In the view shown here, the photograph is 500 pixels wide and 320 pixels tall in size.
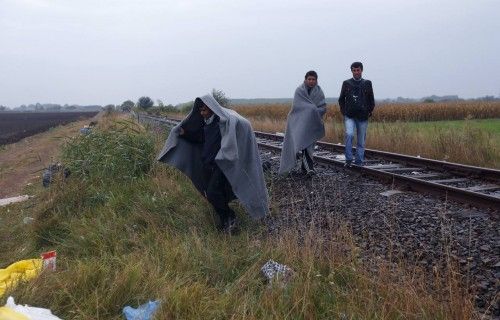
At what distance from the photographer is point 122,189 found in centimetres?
830

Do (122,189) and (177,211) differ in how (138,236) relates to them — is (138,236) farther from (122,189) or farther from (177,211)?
(122,189)

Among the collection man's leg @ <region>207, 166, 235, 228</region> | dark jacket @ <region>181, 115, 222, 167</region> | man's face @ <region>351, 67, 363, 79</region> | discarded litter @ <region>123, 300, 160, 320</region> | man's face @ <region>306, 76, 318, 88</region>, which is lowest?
discarded litter @ <region>123, 300, 160, 320</region>

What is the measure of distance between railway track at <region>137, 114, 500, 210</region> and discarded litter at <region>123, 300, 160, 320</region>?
4234 mm

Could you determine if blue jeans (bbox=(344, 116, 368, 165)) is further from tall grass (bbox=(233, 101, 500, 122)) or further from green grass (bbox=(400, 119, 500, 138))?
tall grass (bbox=(233, 101, 500, 122))

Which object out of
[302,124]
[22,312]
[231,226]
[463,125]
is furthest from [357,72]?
[463,125]

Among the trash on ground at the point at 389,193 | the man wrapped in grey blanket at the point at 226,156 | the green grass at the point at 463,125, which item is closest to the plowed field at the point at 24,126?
the green grass at the point at 463,125

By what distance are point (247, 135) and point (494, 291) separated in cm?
304

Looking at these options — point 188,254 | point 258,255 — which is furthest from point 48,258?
point 258,255

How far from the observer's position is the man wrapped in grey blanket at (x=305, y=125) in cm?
877

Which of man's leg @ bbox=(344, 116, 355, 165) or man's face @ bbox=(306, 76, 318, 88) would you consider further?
man's leg @ bbox=(344, 116, 355, 165)

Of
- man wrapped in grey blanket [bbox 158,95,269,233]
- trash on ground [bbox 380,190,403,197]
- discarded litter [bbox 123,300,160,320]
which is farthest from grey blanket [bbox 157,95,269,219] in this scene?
discarded litter [bbox 123,300,160,320]

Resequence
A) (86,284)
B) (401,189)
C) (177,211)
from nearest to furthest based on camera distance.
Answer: (86,284), (177,211), (401,189)

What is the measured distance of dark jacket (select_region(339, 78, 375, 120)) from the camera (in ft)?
30.1

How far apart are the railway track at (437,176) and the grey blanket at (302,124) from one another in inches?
39.9
